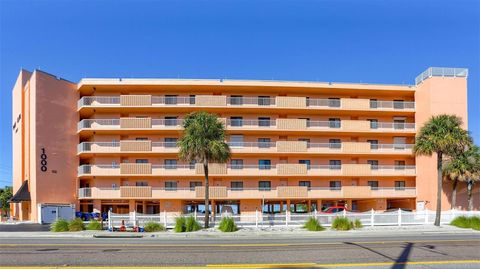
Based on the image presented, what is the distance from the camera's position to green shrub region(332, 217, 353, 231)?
26.0 meters

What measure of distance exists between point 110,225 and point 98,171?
1502 centimetres

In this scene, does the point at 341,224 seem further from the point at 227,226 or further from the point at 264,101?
the point at 264,101

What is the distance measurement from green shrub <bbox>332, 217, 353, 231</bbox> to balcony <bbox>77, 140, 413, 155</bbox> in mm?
15017

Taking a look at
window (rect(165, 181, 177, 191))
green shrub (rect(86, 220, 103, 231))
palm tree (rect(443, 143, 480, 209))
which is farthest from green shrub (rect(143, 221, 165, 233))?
palm tree (rect(443, 143, 480, 209))

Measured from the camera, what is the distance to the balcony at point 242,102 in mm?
40531

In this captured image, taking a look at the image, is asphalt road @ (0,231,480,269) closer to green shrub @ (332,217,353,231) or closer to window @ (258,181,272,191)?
green shrub @ (332,217,353,231)

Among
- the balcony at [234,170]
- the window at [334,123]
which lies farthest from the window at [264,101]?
the window at [334,123]

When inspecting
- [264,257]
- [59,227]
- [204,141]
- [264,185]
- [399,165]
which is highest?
[204,141]

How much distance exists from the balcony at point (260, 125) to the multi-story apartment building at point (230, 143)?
0.38 ft

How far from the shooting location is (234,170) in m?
40.6

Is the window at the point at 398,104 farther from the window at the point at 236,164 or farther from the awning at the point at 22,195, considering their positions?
the awning at the point at 22,195

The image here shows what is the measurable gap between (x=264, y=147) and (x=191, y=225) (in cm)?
1726

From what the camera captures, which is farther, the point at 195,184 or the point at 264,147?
the point at 195,184

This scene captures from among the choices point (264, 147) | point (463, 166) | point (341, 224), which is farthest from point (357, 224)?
point (463, 166)
